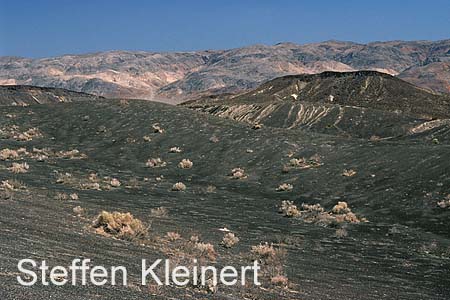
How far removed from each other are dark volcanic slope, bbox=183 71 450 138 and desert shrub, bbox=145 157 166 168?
31.0m

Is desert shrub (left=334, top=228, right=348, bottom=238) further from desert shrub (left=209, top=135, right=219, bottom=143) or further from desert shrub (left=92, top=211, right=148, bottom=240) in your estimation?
desert shrub (left=209, top=135, right=219, bottom=143)

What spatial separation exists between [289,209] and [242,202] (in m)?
4.04

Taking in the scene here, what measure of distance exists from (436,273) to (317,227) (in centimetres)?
764

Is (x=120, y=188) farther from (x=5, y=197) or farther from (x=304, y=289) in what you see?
(x=304, y=289)

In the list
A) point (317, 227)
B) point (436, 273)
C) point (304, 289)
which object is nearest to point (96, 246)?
point (304, 289)

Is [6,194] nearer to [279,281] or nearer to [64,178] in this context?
[64,178]

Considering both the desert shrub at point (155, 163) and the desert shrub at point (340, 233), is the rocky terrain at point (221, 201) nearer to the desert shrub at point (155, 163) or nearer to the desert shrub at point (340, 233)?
the desert shrub at point (340, 233)

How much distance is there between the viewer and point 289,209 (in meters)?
27.4

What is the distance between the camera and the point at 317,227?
24.3 meters

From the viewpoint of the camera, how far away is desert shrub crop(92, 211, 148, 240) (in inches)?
655

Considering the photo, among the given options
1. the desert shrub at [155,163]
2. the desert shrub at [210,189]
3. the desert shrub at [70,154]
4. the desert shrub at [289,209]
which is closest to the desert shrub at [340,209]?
the desert shrub at [289,209]

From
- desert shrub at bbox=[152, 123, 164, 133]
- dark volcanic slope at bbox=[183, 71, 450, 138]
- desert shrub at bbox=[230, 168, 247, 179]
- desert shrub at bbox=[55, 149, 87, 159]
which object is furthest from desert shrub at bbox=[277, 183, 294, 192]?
dark volcanic slope at bbox=[183, 71, 450, 138]

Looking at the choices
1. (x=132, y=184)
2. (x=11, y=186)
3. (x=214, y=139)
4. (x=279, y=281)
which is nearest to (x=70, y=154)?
(x=214, y=139)

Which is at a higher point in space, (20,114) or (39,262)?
(20,114)
